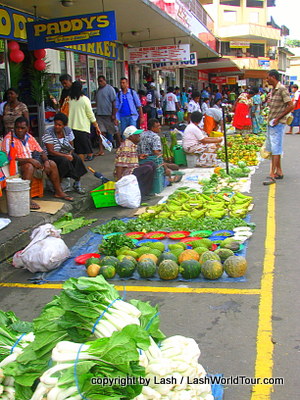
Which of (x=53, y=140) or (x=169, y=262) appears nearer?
(x=169, y=262)

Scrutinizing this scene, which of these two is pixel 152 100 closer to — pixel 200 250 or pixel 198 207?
pixel 198 207

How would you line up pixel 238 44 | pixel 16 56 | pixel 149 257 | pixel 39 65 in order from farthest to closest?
pixel 238 44, pixel 39 65, pixel 16 56, pixel 149 257

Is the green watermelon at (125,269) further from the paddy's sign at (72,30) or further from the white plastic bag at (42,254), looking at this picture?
the paddy's sign at (72,30)

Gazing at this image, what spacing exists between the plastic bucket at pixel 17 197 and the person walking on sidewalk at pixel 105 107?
236 inches

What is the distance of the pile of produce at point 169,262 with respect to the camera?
470 cm

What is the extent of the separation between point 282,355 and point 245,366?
0.31 m

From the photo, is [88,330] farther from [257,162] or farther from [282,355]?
[257,162]

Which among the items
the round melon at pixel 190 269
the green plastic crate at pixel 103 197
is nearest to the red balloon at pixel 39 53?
the green plastic crate at pixel 103 197

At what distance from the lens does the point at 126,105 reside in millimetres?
12820

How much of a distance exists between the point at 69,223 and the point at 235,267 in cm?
318

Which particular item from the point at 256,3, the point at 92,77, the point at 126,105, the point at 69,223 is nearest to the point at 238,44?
the point at 256,3

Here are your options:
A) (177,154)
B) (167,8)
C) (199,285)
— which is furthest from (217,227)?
(167,8)

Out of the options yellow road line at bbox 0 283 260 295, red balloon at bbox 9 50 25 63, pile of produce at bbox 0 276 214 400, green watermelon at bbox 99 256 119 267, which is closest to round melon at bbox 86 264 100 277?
green watermelon at bbox 99 256 119 267

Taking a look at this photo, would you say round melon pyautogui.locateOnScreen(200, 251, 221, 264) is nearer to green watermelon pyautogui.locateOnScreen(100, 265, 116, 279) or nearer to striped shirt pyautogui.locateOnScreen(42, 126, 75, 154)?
green watermelon pyautogui.locateOnScreen(100, 265, 116, 279)
